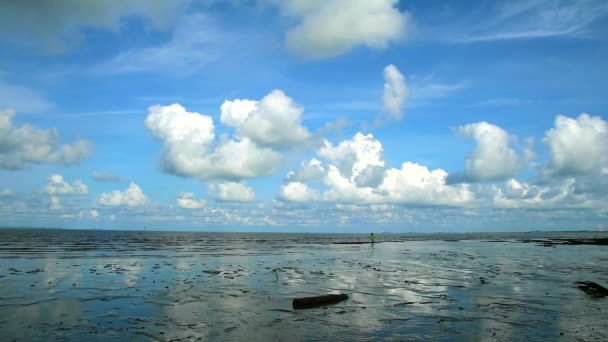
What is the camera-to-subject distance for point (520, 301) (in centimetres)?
2247

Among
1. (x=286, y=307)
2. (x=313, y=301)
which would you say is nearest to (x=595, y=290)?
(x=313, y=301)

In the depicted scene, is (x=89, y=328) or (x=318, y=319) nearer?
(x=89, y=328)

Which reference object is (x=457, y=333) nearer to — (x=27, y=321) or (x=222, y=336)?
(x=222, y=336)

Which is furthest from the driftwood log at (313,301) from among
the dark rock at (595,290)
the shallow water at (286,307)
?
the dark rock at (595,290)

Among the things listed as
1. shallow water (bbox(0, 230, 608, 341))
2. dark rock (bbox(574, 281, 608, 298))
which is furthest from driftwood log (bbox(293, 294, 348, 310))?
dark rock (bbox(574, 281, 608, 298))

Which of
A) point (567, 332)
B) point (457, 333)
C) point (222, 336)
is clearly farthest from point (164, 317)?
point (567, 332)

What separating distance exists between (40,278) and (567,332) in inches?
1317

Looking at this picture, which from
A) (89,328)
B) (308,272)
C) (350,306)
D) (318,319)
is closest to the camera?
(89,328)

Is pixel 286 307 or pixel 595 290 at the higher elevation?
pixel 595 290

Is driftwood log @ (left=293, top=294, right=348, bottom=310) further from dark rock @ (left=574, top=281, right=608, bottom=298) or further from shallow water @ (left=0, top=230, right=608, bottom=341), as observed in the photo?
dark rock @ (left=574, top=281, right=608, bottom=298)

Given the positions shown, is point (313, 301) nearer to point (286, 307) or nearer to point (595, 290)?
point (286, 307)

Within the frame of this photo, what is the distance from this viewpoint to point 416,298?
23.4m

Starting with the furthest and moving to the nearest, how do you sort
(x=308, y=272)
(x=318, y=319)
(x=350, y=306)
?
(x=308, y=272) → (x=350, y=306) → (x=318, y=319)

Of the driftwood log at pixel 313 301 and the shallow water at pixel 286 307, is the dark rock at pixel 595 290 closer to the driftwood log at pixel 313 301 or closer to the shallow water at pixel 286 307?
the shallow water at pixel 286 307
